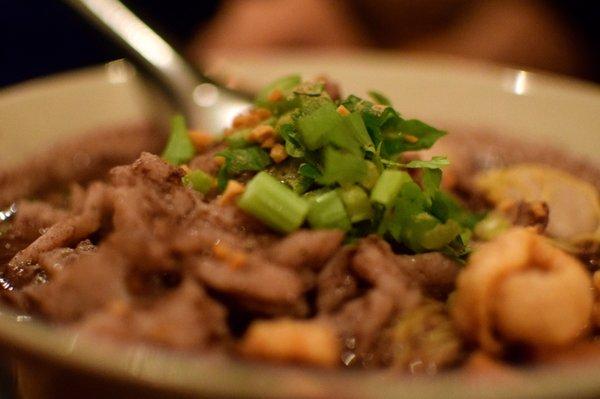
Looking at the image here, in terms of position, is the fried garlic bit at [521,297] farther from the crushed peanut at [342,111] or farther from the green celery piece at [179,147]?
the green celery piece at [179,147]

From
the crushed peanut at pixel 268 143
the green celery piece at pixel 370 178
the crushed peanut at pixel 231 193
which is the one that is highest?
the crushed peanut at pixel 268 143

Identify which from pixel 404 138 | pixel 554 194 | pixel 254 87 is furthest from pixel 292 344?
pixel 254 87

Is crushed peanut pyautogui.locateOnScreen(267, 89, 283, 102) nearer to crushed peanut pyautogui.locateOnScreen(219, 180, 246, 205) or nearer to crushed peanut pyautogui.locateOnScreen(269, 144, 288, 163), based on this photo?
crushed peanut pyautogui.locateOnScreen(269, 144, 288, 163)

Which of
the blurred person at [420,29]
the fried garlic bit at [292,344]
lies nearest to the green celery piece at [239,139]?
the fried garlic bit at [292,344]

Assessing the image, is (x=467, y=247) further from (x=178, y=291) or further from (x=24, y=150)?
(x=24, y=150)

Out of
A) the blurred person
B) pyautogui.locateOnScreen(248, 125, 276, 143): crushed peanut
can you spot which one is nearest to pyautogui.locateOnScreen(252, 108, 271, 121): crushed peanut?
pyautogui.locateOnScreen(248, 125, 276, 143): crushed peanut
